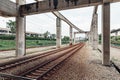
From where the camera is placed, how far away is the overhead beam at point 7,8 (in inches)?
494

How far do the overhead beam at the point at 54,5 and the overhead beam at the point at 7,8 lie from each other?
935 mm

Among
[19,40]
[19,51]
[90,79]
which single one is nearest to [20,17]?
[19,40]

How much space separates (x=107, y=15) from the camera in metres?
11.0

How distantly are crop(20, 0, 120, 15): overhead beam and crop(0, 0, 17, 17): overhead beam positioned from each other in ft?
3.07

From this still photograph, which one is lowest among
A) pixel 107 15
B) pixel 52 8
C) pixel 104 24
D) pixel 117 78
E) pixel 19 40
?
pixel 117 78

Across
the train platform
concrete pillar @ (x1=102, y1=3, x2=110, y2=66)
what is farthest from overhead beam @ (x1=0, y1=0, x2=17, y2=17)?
concrete pillar @ (x1=102, y1=3, x2=110, y2=66)

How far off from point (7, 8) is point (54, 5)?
15.1ft

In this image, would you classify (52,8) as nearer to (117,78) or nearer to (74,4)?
(74,4)

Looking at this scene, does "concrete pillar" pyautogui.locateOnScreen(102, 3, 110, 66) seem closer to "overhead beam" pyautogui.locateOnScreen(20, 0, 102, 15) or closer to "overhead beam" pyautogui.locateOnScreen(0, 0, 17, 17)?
"overhead beam" pyautogui.locateOnScreen(20, 0, 102, 15)

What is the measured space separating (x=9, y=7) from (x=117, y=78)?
458 inches

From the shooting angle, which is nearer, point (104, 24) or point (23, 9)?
point (104, 24)

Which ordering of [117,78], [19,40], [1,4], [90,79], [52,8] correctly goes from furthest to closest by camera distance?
[19,40]
[52,8]
[1,4]
[117,78]
[90,79]

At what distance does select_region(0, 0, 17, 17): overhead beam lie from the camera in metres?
12.5

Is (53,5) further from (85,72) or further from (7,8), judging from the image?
(85,72)
